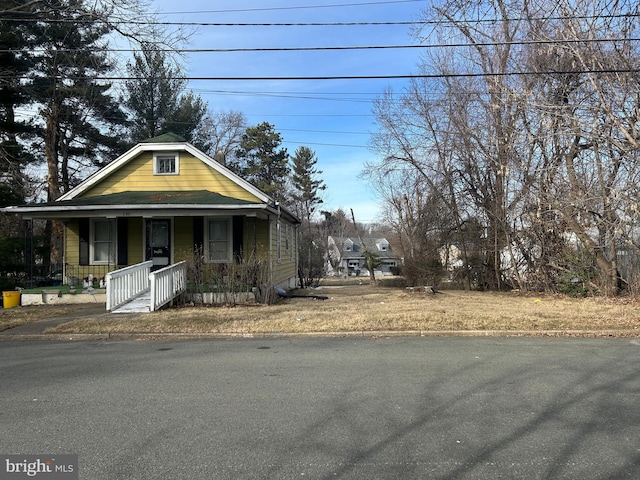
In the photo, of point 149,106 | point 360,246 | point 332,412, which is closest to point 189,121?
point 149,106

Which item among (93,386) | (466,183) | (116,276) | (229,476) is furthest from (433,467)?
(466,183)

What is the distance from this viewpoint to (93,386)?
5.93 metres

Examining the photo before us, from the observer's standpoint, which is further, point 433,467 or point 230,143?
point 230,143

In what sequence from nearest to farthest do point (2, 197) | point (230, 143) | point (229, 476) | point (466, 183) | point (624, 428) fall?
point (229, 476) < point (624, 428) < point (2, 197) < point (466, 183) < point (230, 143)

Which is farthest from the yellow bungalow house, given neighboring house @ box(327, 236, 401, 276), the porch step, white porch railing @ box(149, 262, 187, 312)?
neighboring house @ box(327, 236, 401, 276)

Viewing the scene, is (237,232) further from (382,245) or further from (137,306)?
(382,245)

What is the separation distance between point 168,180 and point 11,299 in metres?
6.24

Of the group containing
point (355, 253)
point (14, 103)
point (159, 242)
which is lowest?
point (355, 253)

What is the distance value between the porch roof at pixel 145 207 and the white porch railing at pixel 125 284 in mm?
1758

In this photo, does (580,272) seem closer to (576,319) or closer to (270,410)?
(576,319)

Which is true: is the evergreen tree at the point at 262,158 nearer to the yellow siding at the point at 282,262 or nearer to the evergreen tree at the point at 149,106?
the evergreen tree at the point at 149,106

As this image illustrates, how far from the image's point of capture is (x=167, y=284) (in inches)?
514

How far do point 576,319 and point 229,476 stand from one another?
9682mm

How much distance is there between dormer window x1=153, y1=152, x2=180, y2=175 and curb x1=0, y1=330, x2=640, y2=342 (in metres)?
8.88
